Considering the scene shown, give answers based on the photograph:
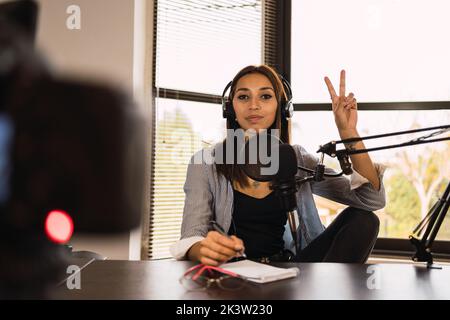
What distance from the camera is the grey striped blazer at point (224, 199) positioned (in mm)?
1603

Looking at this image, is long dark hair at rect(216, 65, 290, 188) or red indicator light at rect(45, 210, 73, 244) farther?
long dark hair at rect(216, 65, 290, 188)

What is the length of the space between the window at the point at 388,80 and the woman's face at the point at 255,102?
1.02 metres

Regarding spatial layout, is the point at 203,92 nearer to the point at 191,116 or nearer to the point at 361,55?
the point at 191,116

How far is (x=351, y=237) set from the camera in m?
1.49

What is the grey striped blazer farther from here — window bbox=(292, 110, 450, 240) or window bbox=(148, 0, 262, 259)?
window bbox=(292, 110, 450, 240)

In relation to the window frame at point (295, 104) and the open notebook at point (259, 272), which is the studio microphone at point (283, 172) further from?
the window frame at point (295, 104)

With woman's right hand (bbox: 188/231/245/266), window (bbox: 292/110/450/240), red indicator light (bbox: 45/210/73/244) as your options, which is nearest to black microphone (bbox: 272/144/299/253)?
woman's right hand (bbox: 188/231/245/266)

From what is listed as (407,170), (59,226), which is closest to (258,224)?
(407,170)

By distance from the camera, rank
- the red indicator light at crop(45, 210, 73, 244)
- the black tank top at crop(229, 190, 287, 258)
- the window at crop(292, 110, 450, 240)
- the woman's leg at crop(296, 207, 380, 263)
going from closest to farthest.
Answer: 1. the red indicator light at crop(45, 210, 73, 244)
2. the woman's leg at crop(296, 207, 380, 263)
3. the black tank top at crop(229, 190, 287, 258)
4. the window at crop(292, 110, 450, 240)

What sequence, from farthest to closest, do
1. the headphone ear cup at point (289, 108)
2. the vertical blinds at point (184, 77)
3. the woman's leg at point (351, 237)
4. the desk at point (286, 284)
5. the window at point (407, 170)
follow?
the window at point (407, 170), the vertical blinds at point (184, 77), the headphone ear cup at point (289, 108), the woman's leg at point (351, 237), the desk at point (286, 284)

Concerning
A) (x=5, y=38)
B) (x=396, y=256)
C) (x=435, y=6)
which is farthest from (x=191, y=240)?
(x=435, y=6)

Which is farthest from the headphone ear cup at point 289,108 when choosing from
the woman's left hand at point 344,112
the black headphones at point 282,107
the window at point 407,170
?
the window at point 407,170

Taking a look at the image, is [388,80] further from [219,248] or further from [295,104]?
[219,248]

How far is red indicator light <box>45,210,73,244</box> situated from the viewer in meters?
0.24
